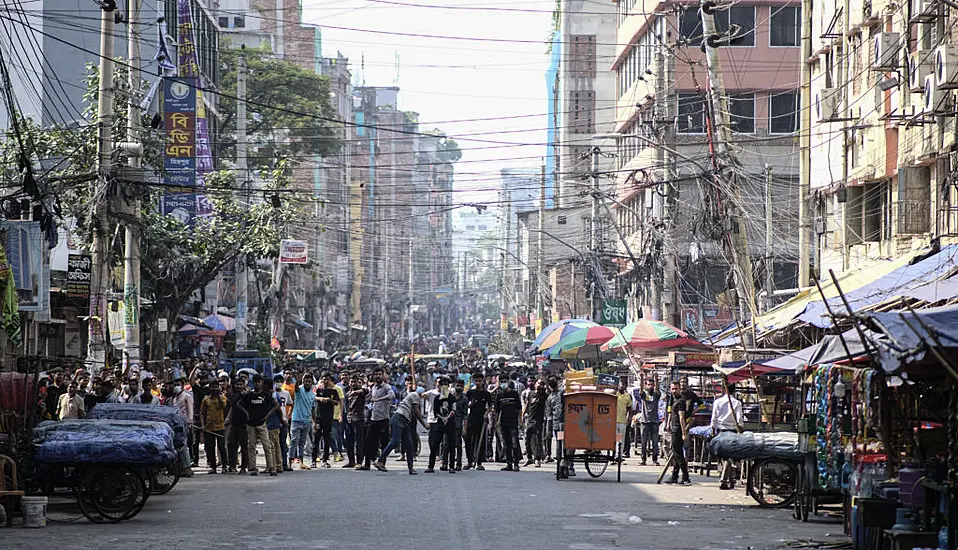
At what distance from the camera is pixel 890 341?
11156 mm

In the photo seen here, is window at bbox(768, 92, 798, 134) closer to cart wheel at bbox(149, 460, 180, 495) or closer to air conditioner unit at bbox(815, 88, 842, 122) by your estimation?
air conditioner unit at bbox(815, 88, 842, 122)

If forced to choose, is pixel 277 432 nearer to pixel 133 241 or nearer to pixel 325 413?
pixel 325 413

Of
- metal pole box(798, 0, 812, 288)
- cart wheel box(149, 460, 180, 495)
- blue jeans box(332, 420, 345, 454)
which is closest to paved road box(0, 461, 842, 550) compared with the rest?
cart wheel box(149, 460, 180, 495)

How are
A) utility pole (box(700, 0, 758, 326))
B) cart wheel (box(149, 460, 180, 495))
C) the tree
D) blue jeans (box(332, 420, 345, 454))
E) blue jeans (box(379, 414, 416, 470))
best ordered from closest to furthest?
1. cart wheel (box(149, 460, 180, 495))
2. blue jeans (box(379, 414, 416, 470))
3. utility pole (box(700, 0, 758, 326))
4. blue jeans (box(332, 420, 345, 454))
5. the tree

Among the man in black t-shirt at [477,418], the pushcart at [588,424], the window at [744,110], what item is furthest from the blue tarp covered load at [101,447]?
the window at [744,110]

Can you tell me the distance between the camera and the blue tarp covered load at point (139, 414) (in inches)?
745

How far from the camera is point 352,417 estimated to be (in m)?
25.9

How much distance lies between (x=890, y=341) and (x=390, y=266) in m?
152

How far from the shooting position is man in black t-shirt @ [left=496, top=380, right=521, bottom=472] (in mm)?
25500

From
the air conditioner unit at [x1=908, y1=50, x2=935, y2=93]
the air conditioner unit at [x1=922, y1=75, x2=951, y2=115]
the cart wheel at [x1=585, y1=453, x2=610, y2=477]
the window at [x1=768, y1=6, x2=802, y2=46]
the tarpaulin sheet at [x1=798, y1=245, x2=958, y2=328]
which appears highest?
the window at [x1=768, y1=6, x2=802, y2=46]

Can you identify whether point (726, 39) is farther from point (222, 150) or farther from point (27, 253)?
point (222, 150)

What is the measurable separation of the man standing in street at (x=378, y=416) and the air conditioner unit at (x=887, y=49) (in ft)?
36.7

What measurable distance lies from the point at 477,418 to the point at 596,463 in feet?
9.39

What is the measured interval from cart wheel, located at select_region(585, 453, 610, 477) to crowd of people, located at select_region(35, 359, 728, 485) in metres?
0.36
